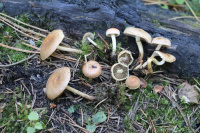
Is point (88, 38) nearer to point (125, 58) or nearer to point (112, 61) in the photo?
point (112, 61)

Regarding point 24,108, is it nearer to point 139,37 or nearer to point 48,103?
point 48,103

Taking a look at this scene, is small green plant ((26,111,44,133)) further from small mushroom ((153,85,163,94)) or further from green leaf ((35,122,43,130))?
small mushroom ((153,85,163,94))

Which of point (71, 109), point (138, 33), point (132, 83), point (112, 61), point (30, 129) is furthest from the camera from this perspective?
point (112, 61)

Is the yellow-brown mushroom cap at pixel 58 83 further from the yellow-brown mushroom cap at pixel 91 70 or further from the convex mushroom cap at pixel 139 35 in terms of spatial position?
the convex mushroom cap at pixel 139 35

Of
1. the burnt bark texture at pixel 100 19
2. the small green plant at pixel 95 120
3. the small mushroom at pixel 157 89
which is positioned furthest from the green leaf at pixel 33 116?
the small mushroom at pixel 157 89

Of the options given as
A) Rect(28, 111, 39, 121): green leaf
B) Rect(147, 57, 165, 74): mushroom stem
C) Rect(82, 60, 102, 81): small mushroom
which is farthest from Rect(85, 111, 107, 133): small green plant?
Rect(147, 57, 165, 74): mushroom stem

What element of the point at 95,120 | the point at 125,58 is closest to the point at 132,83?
the point at 125,58
